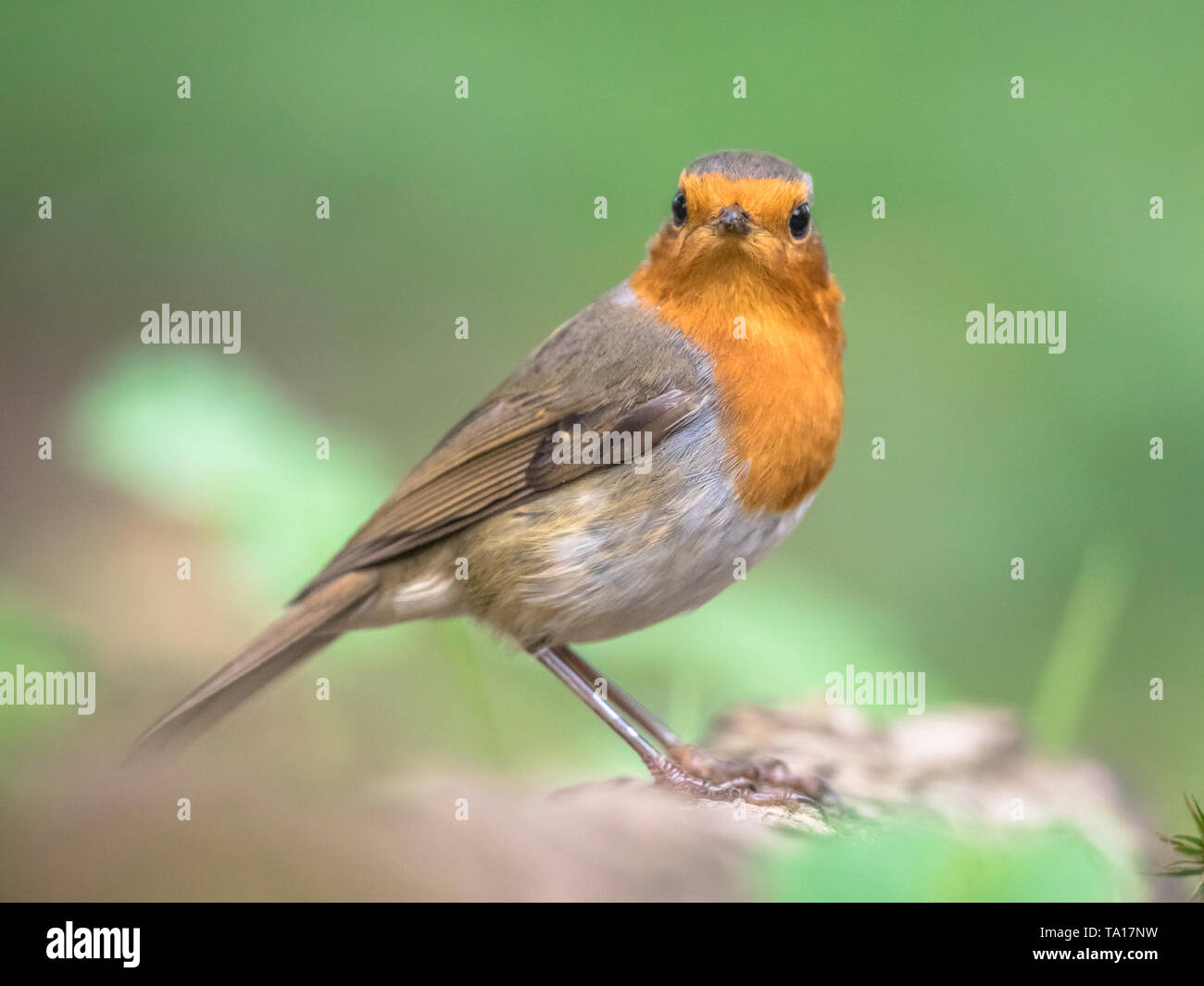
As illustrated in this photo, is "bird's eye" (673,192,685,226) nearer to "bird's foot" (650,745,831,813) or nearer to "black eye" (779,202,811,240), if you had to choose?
"black eye" (779,202,811,240)

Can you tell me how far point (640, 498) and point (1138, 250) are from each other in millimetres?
2688

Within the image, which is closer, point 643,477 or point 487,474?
point 643,477

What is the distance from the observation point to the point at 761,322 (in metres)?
3.74

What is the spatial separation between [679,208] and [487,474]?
87cm

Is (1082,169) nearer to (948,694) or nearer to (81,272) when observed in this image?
(948,694)

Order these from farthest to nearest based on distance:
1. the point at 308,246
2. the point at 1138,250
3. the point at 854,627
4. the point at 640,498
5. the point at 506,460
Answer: the point at 308,246
the point at 1138,250
the point at 854,627
the point at 506,460
the point at 640,498

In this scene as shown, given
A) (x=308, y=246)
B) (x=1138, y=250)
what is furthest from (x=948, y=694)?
(x=308, y=246)

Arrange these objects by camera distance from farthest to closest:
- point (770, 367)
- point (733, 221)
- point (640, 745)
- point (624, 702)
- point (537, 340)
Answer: point (537, 340)
point (624, 702)
point (640, 745)
point (770, 367)
point (733, 221)

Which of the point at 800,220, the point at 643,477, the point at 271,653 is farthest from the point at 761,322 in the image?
the point at 271,653

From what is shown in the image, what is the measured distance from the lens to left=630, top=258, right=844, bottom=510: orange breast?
3.62 meters

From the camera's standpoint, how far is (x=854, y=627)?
4293 millimetres

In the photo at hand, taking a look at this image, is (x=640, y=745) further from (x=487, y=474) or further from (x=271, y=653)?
(x=271, y=653)

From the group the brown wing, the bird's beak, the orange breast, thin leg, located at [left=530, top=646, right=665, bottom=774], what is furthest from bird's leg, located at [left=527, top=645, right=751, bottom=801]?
the bird's beak

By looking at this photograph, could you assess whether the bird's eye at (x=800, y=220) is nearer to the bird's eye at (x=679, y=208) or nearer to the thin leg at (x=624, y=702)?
the bird's eye at (x=679, y=208)
